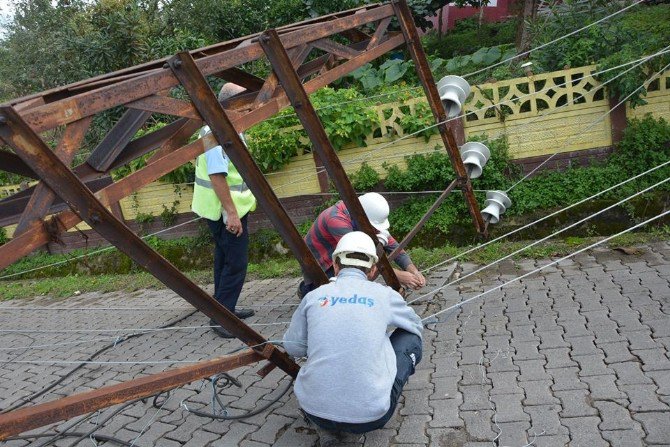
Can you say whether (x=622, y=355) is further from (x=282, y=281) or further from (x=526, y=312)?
(x=282, y=281)

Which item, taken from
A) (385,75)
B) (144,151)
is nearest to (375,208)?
(144,151)

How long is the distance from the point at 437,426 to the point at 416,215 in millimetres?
4582

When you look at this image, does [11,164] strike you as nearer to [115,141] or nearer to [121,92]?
[115,141]

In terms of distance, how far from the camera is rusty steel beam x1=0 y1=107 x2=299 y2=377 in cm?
242

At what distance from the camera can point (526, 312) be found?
4.93 meters

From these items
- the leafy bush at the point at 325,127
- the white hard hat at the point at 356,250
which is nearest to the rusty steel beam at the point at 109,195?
the white hard hat at the point at 356,250

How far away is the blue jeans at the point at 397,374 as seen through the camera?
3.10 m

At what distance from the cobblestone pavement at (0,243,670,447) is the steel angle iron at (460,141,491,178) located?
1.07 metres

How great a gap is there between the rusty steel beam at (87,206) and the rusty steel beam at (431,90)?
136 inches

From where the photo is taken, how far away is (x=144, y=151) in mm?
3801

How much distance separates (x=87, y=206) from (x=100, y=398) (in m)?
0.96

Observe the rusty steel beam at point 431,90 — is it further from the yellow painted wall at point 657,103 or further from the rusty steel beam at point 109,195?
the rusty steel beam at point 109,195

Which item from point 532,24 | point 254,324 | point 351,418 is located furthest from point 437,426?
point 532,24

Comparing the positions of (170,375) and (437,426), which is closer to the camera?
(170,375)
